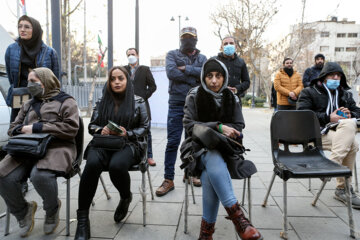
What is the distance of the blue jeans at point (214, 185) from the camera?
7.98 ft

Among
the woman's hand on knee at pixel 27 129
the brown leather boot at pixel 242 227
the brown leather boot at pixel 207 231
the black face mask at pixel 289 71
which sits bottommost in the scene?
the brown leather boot at pixel 207 231

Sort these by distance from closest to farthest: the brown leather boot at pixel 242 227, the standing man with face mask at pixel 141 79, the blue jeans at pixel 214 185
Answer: the brown leather boot at pixel 242 227 < the blue jeans at pixel 214 185 < the standing man with face mask at pixel 141 79

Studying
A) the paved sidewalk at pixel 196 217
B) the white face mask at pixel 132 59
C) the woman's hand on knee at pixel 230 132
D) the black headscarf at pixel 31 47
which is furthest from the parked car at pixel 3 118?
the woman's hand on knee at pixel 230 132

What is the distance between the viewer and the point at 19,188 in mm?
2621

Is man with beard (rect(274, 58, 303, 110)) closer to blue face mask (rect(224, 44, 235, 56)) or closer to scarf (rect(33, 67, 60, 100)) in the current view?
blue face mask (rect(224, 44, 235, 56))

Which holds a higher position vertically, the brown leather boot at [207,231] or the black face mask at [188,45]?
the black face mask at [188,45]

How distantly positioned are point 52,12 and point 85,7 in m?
19.7

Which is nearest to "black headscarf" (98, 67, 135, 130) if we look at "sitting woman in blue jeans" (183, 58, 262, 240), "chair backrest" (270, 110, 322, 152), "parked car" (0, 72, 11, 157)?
"sitting woman in blue jeans" (183, 58, 262, 240)

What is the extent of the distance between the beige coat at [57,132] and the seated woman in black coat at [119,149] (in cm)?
20

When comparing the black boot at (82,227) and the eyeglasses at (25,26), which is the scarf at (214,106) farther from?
the eyeglasses at (25,26)

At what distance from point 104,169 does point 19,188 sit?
76 centimetres

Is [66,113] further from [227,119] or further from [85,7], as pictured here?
[85,7]

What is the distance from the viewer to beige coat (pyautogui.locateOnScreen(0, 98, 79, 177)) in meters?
2.63

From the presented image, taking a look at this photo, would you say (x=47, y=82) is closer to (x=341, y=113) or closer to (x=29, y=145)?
(x=29, y=145)
